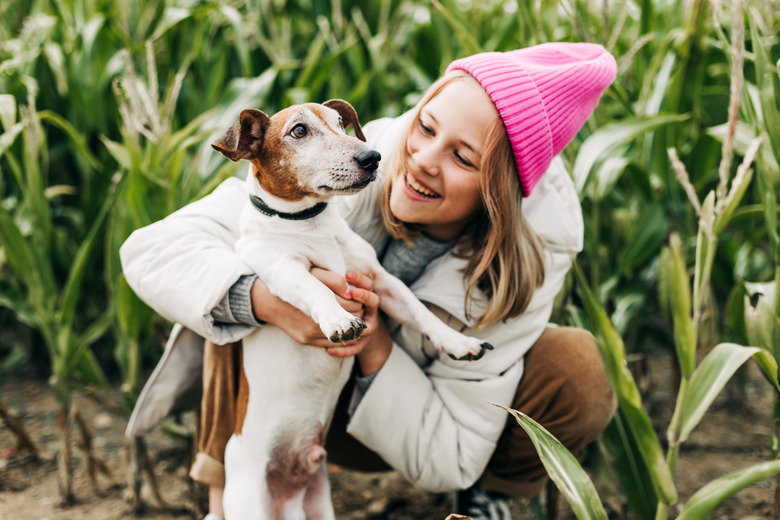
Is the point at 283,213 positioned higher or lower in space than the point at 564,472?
higher

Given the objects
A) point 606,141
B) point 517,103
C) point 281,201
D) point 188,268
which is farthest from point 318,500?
point 606,141

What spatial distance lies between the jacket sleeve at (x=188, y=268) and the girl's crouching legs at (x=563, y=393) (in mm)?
774

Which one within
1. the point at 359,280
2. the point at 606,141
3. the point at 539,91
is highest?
the point at 539,91

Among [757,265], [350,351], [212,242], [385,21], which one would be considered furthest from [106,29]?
[757,265]

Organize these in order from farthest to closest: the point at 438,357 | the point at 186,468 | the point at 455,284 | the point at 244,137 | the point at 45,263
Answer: the point at 186,468 → the point at 45,263 → the point at 438,357 → the point at 455,284 → the point at 244,137

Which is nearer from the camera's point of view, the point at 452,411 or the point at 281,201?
the point at 281,201

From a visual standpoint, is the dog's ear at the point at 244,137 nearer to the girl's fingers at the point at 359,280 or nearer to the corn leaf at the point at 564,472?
the girl's fingers at the point at 359,280

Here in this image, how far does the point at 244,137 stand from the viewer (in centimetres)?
139

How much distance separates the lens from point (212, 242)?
1.65 metres

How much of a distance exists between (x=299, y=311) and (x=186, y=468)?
3.25 feet

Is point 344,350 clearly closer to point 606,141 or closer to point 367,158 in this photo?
point 367,158

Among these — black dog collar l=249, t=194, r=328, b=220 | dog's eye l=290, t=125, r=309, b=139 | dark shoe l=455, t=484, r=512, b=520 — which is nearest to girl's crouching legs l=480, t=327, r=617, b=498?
dark shoe l=455, t=484, r=512, b=520

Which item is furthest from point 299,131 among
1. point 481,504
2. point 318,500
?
point 481,504

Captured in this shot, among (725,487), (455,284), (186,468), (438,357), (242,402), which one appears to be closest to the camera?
(725,487)
